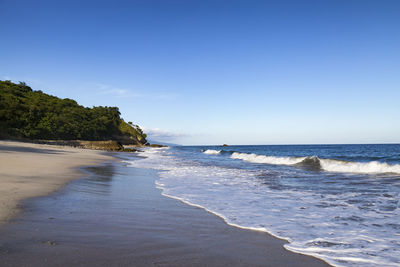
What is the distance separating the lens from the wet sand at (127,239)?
8.80 ft

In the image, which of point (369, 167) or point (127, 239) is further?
point (369, 167)

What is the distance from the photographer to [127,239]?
334 centimetres

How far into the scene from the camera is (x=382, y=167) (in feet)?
53.0

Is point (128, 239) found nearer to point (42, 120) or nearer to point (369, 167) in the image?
point (369, 167)

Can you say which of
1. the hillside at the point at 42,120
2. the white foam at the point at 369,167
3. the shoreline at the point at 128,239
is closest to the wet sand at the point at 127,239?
the shoreline at the point at 128,239

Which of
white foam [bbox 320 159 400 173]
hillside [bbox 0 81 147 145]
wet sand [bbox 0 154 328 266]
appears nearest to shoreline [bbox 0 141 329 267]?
wet sand [bbox 0 154 328 266]

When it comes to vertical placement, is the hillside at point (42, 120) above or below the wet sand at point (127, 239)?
above

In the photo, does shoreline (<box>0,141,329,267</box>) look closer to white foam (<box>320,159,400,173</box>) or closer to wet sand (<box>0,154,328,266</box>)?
wet sand (<box>0,154,328,266</box>)

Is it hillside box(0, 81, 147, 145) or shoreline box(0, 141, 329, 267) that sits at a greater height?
hillside box(0, 81, 147, 145)

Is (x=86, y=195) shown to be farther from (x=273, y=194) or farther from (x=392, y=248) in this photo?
(x=392, y=248)

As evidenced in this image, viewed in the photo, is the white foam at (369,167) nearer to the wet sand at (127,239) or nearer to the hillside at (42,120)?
the wet sand at (127,239)

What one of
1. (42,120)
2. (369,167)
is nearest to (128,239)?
(369,167)

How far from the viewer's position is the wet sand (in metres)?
2.68

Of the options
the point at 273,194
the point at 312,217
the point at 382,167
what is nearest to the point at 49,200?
the point at 312,217
